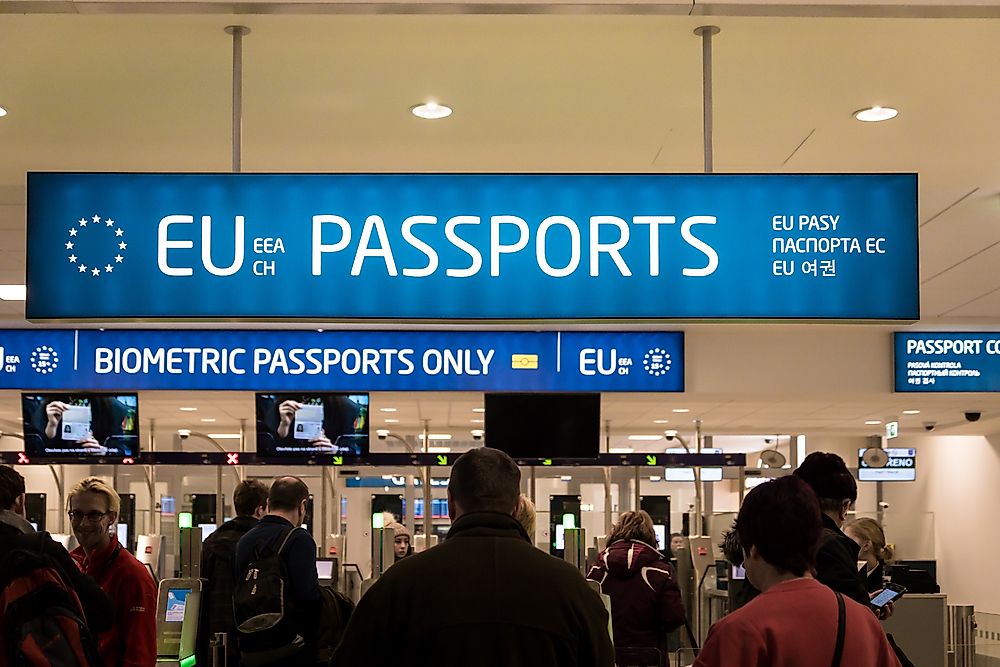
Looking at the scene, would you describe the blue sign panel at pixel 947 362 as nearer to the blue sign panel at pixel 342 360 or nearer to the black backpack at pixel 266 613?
the blue sign panel at pixel 342 360

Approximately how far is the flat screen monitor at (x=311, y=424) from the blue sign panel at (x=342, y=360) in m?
1.93

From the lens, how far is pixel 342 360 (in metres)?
7.93

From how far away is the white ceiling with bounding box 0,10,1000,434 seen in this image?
158 inches

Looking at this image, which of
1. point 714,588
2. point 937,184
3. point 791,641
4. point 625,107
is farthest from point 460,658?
point 714,588

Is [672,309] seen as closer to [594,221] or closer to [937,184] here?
[594,221]

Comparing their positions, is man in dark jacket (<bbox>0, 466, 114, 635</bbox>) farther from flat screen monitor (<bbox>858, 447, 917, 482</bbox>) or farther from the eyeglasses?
flat screen monitor (<bbox>858, 447, 917, 482</bbox>)

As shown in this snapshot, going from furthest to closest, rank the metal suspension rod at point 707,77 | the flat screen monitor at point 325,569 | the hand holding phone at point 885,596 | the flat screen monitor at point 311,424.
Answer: the flat screen monitor at point 325,569, the flat screen monitor at point 311,424, the hand holding phone at point 885,596, the metal suspension rod at point 707,77

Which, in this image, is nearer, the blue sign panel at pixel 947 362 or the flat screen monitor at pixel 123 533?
the blue sign panel at pixel 947 362

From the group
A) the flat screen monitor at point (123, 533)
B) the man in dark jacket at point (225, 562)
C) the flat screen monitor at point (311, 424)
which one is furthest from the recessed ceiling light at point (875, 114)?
the flat screen monitor at point (123, 533)

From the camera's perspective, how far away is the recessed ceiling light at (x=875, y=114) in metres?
4.85

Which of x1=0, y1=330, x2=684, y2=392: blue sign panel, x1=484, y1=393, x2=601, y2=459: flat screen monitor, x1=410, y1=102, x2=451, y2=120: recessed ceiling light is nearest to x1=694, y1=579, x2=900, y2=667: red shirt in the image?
x1=410, y1=102, x2=451, y2=120: recessed ceiling light

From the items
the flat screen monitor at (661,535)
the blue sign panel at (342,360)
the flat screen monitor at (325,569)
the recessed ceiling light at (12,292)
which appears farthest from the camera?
the flat screen monitor at (661,535)

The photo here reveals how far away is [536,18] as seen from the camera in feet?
12.8

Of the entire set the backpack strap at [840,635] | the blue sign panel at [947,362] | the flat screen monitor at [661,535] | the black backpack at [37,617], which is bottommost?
the flat screen monitor at [661,535]
